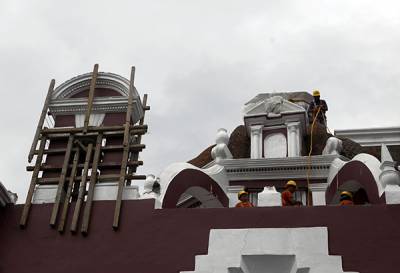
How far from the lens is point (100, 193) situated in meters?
13.2

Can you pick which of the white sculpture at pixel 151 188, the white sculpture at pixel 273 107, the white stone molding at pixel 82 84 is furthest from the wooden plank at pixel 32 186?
the white sculpture at pixel 273 107

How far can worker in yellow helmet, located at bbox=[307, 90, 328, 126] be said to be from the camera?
1903 centimetres

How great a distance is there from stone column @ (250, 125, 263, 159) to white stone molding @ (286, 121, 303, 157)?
754mm

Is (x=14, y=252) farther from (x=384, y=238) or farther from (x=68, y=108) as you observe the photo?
(x=384, y=238)

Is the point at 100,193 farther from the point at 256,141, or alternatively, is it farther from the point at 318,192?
the point at 318,192

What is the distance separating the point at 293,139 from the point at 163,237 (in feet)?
19.8

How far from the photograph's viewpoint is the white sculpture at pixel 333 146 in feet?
53.5

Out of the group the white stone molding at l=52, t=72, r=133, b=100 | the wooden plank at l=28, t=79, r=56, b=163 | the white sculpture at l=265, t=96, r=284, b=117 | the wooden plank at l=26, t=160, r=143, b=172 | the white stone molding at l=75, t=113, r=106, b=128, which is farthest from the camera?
the white sculpture at l=265, t=96, r=284, b=117

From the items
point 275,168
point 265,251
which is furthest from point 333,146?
point 265,251

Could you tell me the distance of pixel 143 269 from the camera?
39.1ft

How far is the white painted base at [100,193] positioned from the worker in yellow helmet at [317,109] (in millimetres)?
7496

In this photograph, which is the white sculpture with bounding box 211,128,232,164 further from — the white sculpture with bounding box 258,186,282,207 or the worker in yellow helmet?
the white sculpture with bounding box 258,186,282,207

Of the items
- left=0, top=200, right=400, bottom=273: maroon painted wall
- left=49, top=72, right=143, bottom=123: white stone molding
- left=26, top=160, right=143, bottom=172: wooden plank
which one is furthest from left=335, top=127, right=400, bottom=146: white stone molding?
left=26, top=160, right=143, bottom=172: wooden plank

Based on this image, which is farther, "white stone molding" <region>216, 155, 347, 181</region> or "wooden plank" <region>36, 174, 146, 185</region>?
"white stone molding" <region>216, 155, 347, 181</region>
